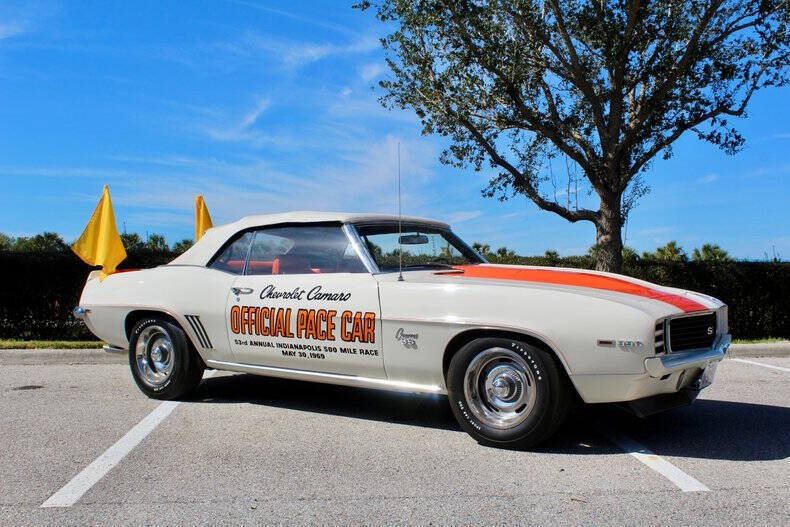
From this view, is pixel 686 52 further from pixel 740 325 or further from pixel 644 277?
pixel 740 325

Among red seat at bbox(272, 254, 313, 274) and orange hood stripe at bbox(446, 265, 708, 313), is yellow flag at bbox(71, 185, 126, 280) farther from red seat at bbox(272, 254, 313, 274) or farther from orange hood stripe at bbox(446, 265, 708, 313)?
orange hood stripe at bbox(446, 265, 708, 313)

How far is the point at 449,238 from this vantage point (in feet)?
19.7

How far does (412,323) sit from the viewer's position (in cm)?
470

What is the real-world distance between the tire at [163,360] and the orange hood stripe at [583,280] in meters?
2.58

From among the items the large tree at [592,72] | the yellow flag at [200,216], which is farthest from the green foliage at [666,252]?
the yellow flag at [200,216]

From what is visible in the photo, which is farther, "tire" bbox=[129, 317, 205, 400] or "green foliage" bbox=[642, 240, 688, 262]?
"green foliage" bbox=[642, 240, 688, 262]

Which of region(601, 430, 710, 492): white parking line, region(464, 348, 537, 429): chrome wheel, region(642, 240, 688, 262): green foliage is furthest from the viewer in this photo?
→ region(642, 240, 688, 262): green foliage

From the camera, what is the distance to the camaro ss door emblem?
4.70 meters

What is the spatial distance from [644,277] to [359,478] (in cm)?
986

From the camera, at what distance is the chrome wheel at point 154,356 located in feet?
20.0

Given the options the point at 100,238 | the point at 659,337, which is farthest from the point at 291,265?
the point at 100,238

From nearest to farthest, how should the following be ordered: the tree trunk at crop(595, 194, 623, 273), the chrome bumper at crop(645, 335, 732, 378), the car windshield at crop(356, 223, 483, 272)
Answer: the chrome bumper at crop(645, 335, 732, 378)
the car windshield at crop(356, 223, 483, 272)
the tree trunk at crop(595, 194, 623, 273)

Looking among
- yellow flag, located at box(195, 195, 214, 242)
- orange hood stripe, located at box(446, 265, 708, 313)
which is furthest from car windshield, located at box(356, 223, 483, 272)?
yellow flag, located at box(195, 195, 214, 242)

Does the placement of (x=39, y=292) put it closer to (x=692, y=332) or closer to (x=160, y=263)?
(x=160, y=263)
